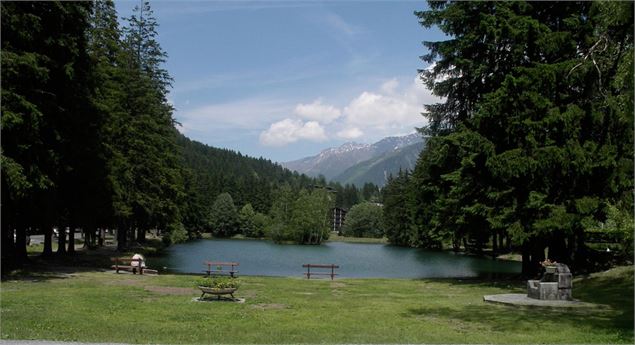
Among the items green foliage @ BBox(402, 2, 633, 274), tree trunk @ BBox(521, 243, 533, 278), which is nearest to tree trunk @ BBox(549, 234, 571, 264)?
green foliage @ BBox(402, 2, 633, 274)

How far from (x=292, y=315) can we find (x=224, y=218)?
117 m

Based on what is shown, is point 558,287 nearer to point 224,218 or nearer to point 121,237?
point 121,237

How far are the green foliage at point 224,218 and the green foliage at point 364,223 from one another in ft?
111

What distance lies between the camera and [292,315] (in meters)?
15.0

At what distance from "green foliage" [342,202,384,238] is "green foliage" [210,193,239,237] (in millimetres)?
33850

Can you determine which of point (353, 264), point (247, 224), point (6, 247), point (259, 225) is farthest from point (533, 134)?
point (247, 224)

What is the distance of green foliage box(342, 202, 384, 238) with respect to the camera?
151 meters

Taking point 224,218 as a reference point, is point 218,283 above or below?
above

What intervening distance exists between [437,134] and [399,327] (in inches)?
750

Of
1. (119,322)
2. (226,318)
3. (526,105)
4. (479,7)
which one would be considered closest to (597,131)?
(526,105)

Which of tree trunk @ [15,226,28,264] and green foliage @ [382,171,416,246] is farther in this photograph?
green foliage @ [382,171,416,246]

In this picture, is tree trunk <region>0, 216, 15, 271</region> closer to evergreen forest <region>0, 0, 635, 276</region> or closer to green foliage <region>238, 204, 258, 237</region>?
evergreen forest <region>0, 0, 635, 276</region>

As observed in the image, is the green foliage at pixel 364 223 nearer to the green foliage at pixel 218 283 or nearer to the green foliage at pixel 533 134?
the green foliage at pixel 533 134

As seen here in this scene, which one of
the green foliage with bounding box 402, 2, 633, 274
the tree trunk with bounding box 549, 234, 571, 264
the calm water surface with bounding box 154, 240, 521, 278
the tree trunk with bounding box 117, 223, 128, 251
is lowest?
the calm water surface with bounding box 154, 240, 521, 278
